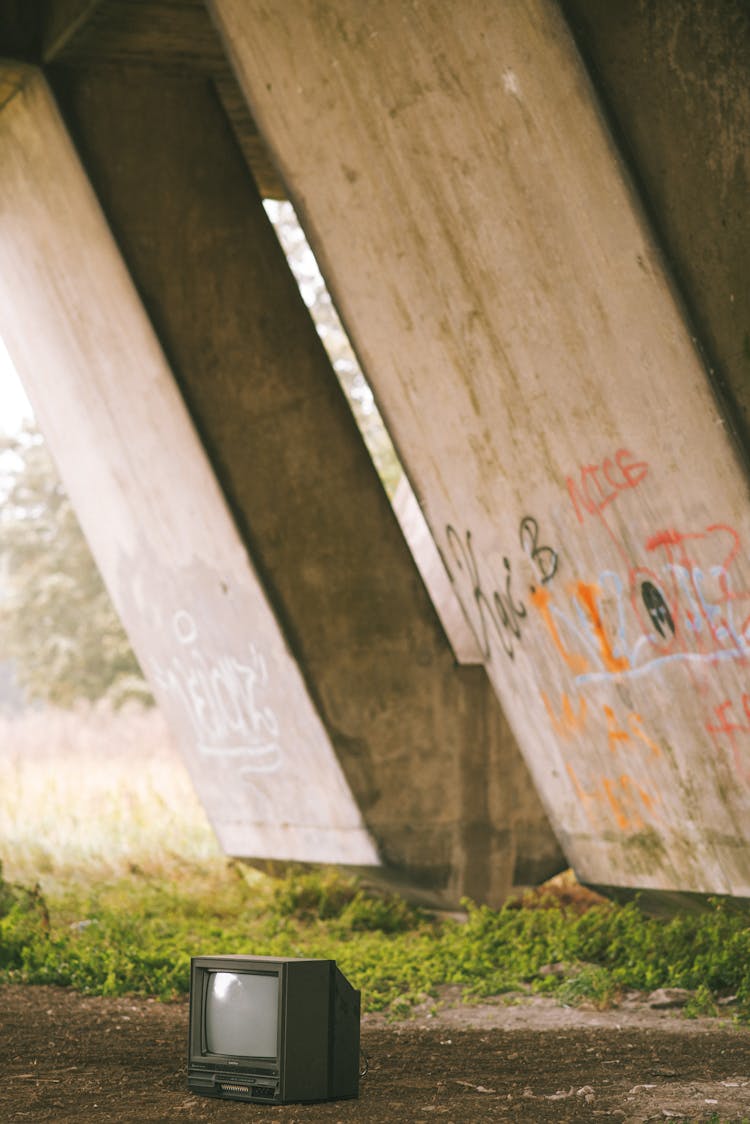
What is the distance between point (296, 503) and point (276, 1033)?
5460 millimetres

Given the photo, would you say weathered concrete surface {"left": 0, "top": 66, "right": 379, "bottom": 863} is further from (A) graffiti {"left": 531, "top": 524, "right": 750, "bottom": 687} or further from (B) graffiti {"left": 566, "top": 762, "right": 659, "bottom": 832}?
(A) graffiti {"left": 531, "top": 524, "right": 750, "bottom": 687}

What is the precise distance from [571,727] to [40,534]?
25.8m

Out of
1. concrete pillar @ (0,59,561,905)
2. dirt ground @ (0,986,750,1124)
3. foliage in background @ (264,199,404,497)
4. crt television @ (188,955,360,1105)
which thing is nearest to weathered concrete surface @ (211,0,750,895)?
dirt ground @ (0,986,750,1124)

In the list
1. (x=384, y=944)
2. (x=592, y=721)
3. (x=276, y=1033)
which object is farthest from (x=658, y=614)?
(x=384, y=944)

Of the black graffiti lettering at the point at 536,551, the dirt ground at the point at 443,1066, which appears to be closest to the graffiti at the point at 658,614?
the black graffiti lettering at the point at 536,551

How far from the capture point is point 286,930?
10297 millimetres

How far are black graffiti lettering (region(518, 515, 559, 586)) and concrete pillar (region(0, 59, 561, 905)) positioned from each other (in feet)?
8.85

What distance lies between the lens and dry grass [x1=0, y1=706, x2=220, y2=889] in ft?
44.9

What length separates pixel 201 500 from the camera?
10.2 meters

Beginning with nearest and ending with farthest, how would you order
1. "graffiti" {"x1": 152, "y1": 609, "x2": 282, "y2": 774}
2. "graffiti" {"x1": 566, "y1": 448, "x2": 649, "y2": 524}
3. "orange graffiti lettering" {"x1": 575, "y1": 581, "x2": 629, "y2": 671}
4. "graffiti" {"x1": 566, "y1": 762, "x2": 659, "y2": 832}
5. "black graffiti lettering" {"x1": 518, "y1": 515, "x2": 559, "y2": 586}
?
"graffiti" {"x1": 566, "y1": 448, "x2": 649, "y2": 524} < "orange graffiti lettering" {"x1": 575, "y1": 581, "x2": 629, "y2": 671} < "black graffiti lettering" {"x1": 518, "y1": 515, "x2": 559, "y2": 586} < "graffiti" {"x1": 566, "y1": 762, "x2": 659, "y2": 832} < "graffiti" {"x1": 152, "y1": 609, "x2": 282, "y2": 774}

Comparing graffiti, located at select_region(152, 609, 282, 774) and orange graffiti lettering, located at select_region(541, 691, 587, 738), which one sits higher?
graffiti, located at select_region(152, 609, 282, 774)

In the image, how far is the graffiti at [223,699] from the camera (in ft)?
34.7

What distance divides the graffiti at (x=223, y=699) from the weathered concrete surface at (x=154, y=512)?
17 millimetres

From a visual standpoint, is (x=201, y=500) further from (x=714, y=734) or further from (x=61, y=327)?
(x=714, y=734)
